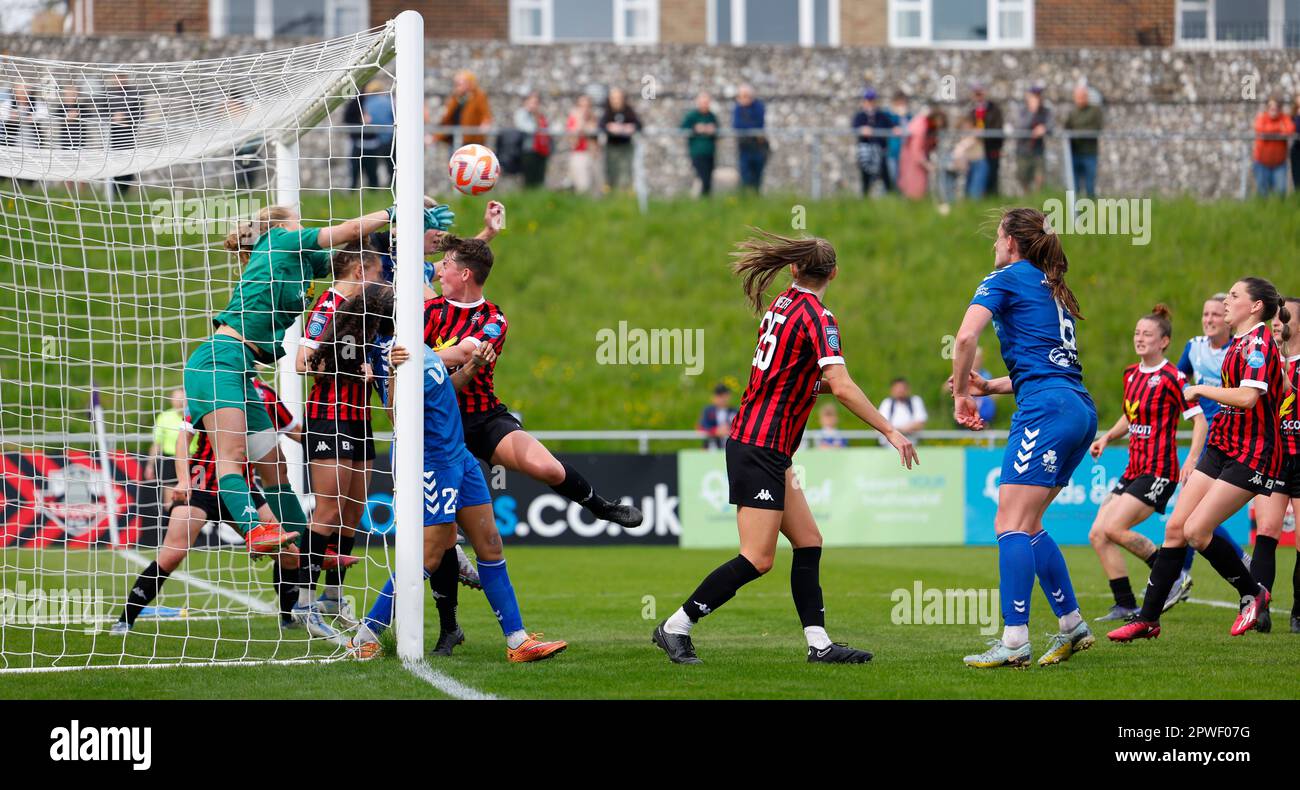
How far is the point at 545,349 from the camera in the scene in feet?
73.2

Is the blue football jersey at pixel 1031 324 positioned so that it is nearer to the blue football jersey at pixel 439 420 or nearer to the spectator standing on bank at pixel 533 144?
the blue football jersey at pixel 439 420

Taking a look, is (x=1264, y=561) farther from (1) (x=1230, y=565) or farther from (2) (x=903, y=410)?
(2) (x=903, y=410)

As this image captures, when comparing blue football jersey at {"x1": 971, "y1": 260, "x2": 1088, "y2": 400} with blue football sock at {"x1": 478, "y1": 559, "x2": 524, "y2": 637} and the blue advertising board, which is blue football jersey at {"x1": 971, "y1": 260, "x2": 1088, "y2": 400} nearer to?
blue football sock at {"x1": 478, "y1": 559, "x2": 524, "y2": 637}

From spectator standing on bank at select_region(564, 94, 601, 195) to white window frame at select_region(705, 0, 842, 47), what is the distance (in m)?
5.89

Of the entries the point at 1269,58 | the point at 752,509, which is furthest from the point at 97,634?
the point at 1269,58

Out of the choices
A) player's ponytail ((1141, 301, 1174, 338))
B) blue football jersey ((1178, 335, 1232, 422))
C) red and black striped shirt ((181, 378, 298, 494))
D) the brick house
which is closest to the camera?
red and black striped shirt ((181, 378, 298, 494))

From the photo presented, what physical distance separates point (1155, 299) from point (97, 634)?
60.9 ft

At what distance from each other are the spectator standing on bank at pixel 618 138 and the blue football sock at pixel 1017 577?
54.0 ft

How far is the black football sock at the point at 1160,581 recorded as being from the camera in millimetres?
8523

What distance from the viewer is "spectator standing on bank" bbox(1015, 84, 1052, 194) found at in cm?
2289

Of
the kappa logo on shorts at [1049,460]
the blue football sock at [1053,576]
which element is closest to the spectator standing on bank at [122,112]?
the kappa logo on shorts at [1049,460]

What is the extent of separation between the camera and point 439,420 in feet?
24.8

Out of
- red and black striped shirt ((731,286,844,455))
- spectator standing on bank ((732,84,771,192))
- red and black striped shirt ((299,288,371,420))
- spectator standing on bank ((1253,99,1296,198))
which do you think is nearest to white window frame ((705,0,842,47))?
spectator standing on bank ((732,84,771,192))

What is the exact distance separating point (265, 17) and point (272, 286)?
2188 cm
